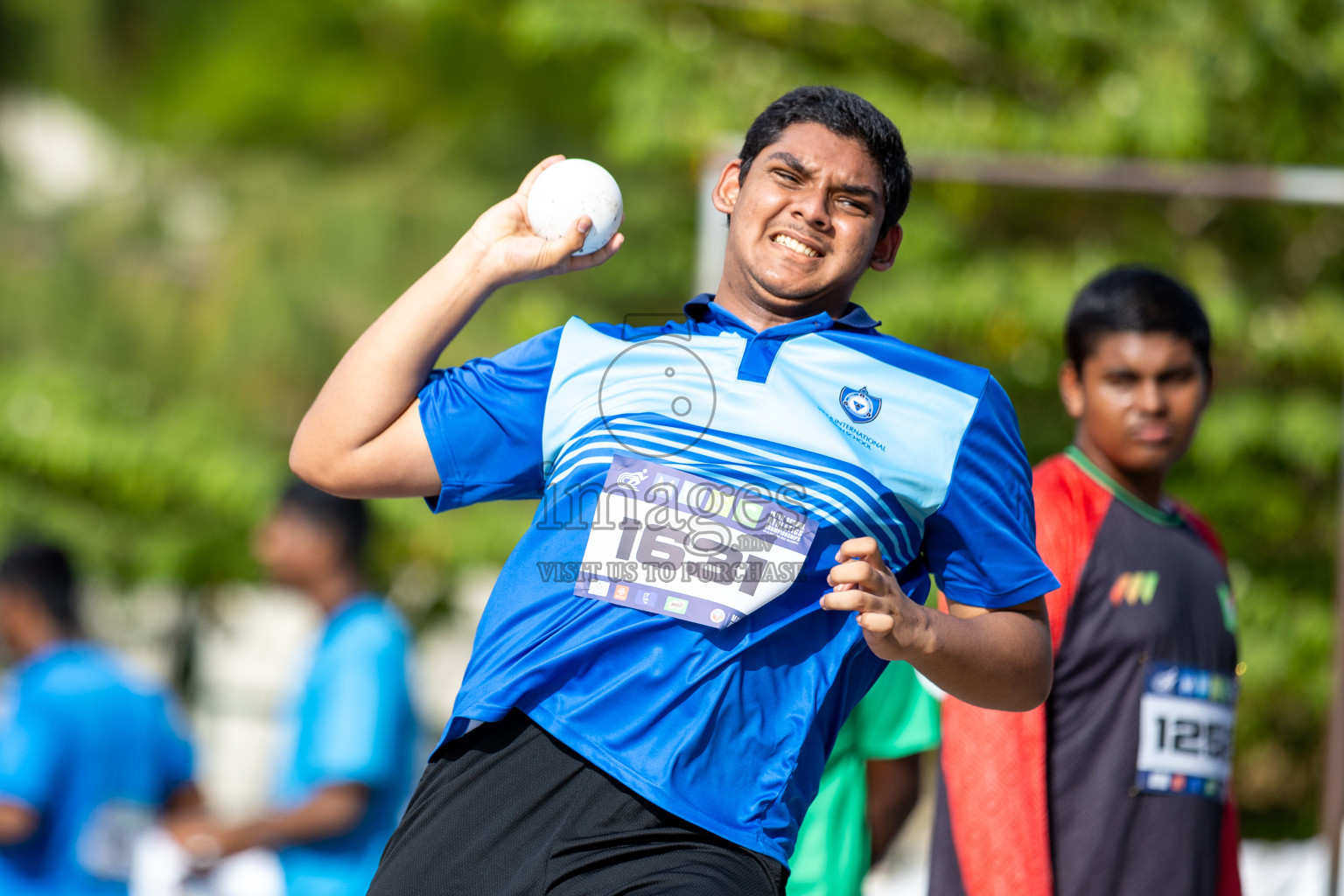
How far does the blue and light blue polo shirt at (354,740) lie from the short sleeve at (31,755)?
0.70m

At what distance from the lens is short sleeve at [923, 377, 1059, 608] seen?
72.2 inches

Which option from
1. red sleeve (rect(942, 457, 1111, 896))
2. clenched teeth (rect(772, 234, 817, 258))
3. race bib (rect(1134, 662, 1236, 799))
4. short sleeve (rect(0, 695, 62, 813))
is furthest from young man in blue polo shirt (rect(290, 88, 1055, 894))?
short sleeve (rect(0, 695, 62, 813))

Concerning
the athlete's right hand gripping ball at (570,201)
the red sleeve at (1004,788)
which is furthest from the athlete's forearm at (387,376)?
the red sleeve at (1004,788)

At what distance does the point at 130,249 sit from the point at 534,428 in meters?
8.42

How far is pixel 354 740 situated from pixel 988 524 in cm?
261

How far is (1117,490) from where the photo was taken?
2771 millimetres

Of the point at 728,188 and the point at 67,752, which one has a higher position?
the point at 728,188

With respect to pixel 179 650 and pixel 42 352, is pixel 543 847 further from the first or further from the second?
pixel 42 352

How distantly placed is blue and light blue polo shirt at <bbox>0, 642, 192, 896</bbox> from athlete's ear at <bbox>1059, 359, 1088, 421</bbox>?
3.04 m

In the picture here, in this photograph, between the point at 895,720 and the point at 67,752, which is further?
the point at 67,752

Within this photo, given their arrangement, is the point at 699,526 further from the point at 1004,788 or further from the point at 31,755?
the point at 31,755

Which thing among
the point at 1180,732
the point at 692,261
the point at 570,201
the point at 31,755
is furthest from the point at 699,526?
the point at 692,261

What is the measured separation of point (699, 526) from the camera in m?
1.78

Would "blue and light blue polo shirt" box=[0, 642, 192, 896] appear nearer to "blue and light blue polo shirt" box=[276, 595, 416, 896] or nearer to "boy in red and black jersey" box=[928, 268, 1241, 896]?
"blue and light blue polo shirt" box=[276, 595, 416, 896]
